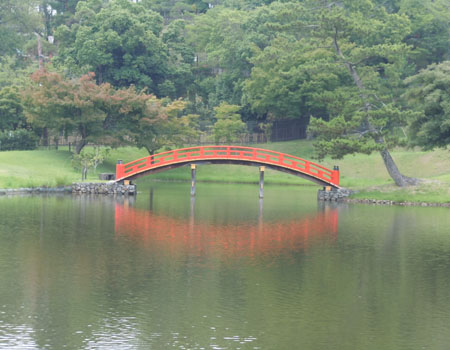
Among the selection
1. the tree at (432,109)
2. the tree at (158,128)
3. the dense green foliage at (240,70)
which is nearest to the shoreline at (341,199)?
the dense green foliage at (240,70)

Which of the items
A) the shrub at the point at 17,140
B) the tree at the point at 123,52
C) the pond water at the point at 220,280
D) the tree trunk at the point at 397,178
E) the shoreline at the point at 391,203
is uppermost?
the tree at the point at 123,52

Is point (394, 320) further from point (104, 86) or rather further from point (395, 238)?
point (104, 86)

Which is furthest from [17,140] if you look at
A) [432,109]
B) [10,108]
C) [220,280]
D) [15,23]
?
[220,280]

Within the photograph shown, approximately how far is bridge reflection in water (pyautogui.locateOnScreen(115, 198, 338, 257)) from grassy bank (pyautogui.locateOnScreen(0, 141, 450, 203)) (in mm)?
10678

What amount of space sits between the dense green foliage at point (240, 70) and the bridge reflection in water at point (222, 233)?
13.4m

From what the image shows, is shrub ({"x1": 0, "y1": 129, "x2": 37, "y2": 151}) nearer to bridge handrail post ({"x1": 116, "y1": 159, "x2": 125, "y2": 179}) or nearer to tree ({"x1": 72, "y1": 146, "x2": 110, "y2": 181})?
tree ({"x1": 72, "y1": 146, "x2": 110, "y2": 181})

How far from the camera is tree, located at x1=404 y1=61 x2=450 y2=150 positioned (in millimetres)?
47688

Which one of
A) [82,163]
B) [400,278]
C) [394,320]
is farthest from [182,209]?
[394,320]

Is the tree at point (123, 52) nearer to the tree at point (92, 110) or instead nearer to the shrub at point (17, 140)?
the shrub at point (17, 140)

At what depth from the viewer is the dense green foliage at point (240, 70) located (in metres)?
49.8

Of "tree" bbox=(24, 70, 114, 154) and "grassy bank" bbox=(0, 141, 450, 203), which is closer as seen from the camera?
"grassy bank" bbox=(0, 141, 450, 203)

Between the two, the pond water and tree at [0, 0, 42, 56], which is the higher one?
tree at [0, 0, 42, 56]

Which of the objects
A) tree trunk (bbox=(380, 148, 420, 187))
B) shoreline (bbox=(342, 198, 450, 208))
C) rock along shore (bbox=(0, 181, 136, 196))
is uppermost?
tree trunk (bbox=(380, 148, 420, 187))

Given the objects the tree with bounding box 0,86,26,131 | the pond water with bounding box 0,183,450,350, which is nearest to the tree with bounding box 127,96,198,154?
the tree with bounding box 0,86,26,131
